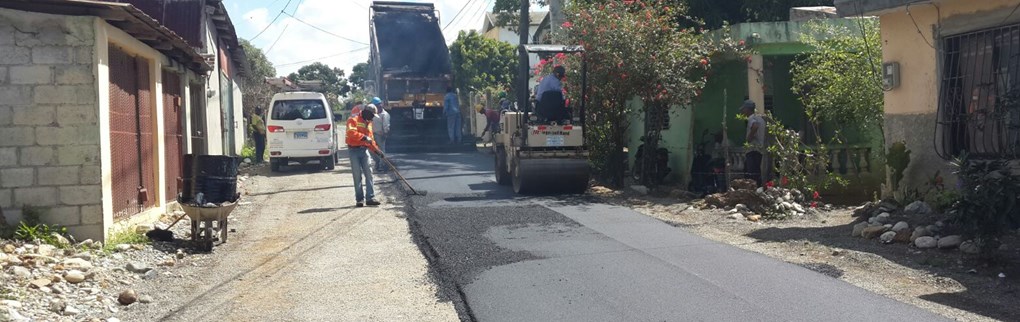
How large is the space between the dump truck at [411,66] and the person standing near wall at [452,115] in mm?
283

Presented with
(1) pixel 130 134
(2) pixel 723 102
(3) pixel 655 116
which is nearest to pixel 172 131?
(1) pixel 130 134

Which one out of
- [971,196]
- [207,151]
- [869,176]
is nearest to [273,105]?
[207,151]

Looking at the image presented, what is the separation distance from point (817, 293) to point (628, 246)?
2569 mm

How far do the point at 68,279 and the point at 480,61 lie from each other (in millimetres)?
31416

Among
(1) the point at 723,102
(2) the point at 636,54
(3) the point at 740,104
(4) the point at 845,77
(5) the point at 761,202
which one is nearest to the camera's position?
(5) the point at 761,202

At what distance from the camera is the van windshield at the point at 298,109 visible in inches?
794

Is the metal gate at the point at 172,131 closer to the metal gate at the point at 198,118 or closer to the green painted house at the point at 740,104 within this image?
the metal gate at the point at 198,118

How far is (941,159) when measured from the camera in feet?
33.0

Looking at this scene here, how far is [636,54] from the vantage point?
46.9 feet

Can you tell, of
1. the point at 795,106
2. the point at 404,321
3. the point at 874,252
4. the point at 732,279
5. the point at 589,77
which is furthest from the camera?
the point at 795,106

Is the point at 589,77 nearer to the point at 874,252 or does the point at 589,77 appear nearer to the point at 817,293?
the point at 874,252

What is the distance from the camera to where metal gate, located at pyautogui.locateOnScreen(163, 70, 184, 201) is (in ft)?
43.5

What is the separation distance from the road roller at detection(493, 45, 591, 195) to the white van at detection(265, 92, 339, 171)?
6.67 m

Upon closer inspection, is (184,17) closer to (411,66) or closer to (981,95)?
(411,66)
